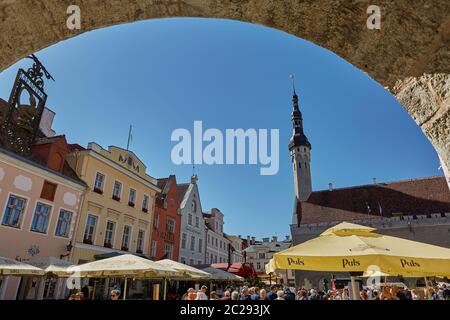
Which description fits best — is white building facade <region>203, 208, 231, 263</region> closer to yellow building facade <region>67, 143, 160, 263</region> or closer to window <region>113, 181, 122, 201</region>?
yellow building facade <region>67, 143, 160, 263</region>

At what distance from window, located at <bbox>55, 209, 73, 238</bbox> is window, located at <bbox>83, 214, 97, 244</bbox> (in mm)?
1250

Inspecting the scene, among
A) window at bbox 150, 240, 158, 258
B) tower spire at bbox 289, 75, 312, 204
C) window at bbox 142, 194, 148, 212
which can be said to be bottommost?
window at bbox 150, 240, 158, 258

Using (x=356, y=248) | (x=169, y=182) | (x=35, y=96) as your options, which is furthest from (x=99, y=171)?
(x=356, y=248)

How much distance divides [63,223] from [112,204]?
13.0ft

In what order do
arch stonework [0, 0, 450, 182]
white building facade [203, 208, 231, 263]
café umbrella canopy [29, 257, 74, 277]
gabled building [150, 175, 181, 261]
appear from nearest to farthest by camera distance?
1. arch stonework [0, 0, 450, 182]
2. café umbrella canopy [29, 257, 74, 277]
3. gabled building [150, 175, 181, 261]
4. white building facade [203, 208, 231, 263]

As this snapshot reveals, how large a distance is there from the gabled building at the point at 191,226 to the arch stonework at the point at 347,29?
26.9 metres

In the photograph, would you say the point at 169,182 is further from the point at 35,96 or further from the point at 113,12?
the point at 113,12

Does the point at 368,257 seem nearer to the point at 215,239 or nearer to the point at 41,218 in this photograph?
the point at 41,218

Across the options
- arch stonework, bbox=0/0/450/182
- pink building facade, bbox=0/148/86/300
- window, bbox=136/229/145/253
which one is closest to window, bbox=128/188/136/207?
window, bbox=136/229/145/253

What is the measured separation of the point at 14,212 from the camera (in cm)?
1318

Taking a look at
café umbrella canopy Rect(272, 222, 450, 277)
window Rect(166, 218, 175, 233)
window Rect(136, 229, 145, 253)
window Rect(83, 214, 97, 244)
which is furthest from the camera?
window Rect(166, 218, 175, 233)

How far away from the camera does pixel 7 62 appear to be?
6.15 ft

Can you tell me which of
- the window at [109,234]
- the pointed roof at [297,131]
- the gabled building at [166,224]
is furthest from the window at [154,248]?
the pointed roof at [297,131]

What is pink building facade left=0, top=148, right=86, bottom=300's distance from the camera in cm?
1276
